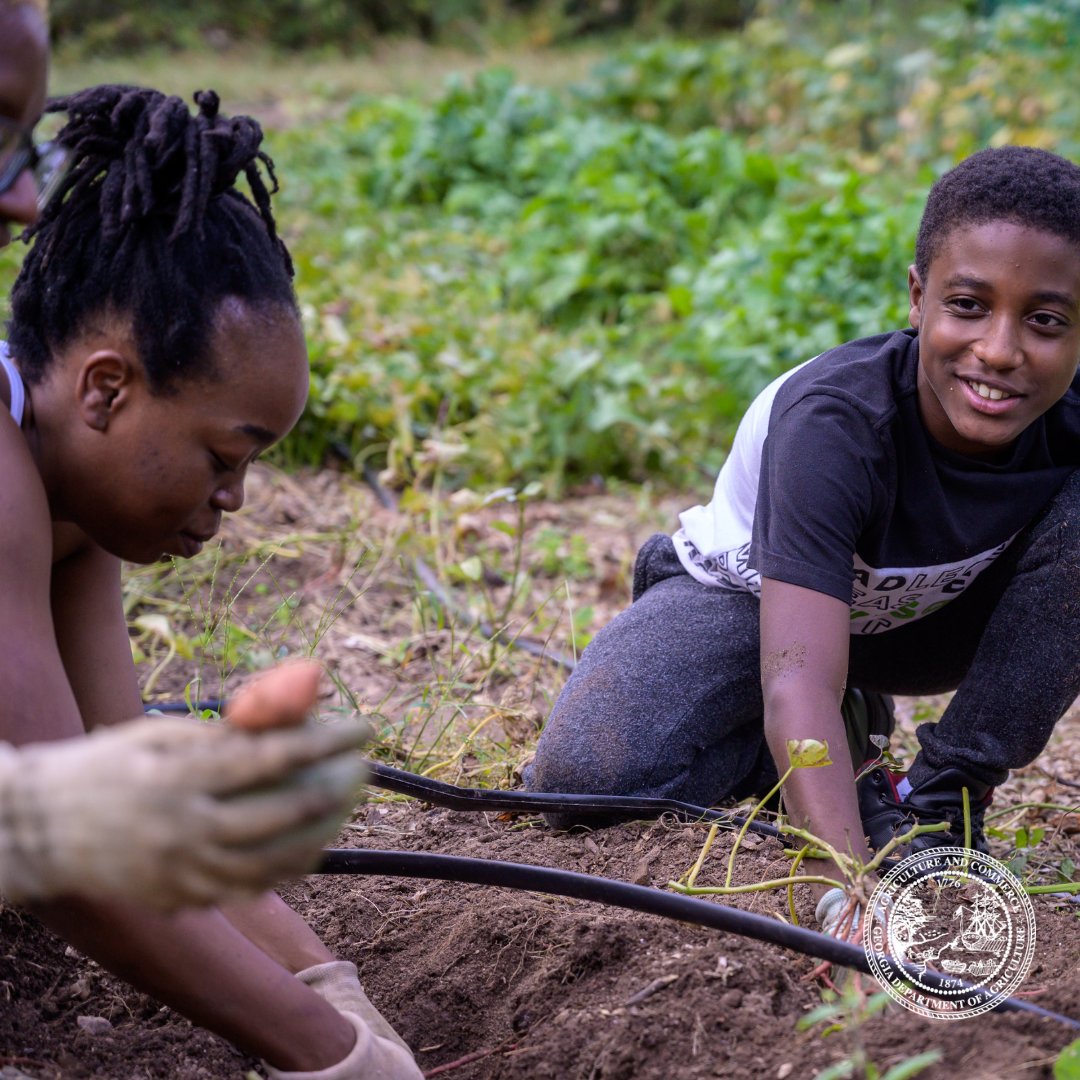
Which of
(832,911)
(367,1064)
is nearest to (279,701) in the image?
(367,1064)

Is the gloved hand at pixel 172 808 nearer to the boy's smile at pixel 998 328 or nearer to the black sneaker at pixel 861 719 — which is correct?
the boy's smile at pixel 998 328

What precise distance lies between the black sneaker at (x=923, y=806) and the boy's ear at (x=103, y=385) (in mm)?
1319

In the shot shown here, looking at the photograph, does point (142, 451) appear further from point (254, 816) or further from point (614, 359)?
point (614, 359)

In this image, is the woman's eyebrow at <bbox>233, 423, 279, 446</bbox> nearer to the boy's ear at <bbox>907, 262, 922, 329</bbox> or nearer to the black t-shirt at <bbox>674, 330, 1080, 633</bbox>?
the black t-shirt at <bbox>674, 330, 1080, 633</bbox>

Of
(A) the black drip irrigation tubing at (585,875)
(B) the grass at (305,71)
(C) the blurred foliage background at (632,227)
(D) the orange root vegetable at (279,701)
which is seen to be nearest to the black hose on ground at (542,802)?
(A) the black drip irrigation tubing at (585,875)

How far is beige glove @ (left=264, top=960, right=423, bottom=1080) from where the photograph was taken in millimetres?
1355

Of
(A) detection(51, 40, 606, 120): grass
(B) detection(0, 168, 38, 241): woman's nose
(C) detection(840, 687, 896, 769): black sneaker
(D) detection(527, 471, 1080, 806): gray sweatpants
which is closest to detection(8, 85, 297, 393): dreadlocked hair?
(B) detection(0, 168, 38, 241): woman's nose

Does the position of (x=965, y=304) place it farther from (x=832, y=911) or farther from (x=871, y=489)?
(x=832, y=911)

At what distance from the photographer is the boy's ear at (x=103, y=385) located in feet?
4.75

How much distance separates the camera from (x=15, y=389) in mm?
1498

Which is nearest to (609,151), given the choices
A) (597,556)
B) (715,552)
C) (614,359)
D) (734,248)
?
(734,248)

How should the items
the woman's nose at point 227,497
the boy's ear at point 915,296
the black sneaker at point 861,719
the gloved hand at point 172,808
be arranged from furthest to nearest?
the black sneaker at point 861,719 → the boy's ear at point 915,296 → the woman's nose at point 227,497 → the gloved hand at point 172,808

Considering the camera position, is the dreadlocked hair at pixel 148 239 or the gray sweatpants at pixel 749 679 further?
the gray sweatpants at pixel 749 679

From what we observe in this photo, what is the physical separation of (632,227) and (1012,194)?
3.63 meters
